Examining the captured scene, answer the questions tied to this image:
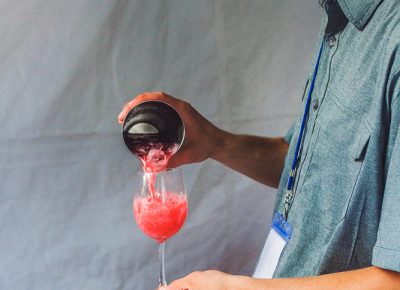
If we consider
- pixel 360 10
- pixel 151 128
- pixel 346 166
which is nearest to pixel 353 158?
pixel 346 166

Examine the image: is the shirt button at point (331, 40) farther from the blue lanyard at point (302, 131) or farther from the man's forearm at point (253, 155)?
the man's forearm at point (253, 155)

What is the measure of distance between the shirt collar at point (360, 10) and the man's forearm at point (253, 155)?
477 millimetres

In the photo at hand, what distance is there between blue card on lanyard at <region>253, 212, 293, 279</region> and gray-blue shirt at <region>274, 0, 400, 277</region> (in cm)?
3

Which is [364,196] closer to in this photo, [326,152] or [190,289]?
[326,152]

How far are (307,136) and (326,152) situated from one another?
10 centimetres

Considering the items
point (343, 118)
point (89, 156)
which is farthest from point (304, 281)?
point (89, 156)

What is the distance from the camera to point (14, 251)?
1.28 metres

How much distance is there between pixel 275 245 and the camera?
111cm

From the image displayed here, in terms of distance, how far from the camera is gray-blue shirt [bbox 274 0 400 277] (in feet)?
2.55

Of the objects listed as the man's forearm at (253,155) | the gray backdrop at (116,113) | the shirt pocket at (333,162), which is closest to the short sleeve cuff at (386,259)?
the shirt pocket at (333,162)

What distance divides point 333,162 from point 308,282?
22 centimetres

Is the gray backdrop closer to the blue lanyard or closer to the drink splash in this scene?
the drink splash

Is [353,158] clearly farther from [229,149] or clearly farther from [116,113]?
[116,113]

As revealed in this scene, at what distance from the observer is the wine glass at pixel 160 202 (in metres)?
1.08
